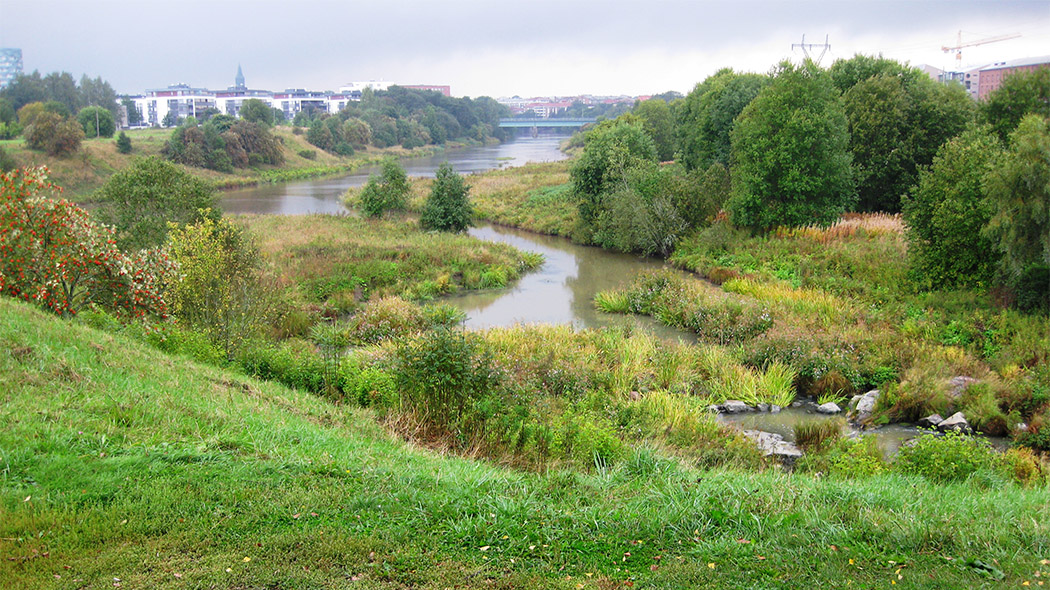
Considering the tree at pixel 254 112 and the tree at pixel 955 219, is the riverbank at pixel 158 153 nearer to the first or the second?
the tree at pixel 254 112

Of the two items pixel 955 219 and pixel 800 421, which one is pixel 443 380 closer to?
pixel 800 421

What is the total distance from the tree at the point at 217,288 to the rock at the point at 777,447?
9597 mm

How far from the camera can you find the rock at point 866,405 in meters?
14.3

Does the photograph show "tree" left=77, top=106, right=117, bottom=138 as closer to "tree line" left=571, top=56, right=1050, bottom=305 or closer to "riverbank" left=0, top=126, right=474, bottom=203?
"riverbank" left=0, top=126, right=474, bottom=203

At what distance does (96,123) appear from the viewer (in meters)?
72.2

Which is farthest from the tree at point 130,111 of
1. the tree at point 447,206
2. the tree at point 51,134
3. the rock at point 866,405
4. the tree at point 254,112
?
→ the rock at point 866,405

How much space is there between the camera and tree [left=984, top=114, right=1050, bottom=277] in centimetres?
1647

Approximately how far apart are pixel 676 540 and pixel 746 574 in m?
0.63

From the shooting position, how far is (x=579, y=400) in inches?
519

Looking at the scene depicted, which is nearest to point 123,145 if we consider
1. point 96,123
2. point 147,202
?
point 96,123

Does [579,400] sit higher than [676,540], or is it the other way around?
[676,540]

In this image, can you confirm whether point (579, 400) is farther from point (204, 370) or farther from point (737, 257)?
point (737, 257)

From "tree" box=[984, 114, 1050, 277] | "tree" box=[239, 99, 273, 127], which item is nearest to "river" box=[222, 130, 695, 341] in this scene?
"tree" box=[984, 114, 1050, 277]

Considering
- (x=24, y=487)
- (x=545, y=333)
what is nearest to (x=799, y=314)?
(x=545, y=333)
